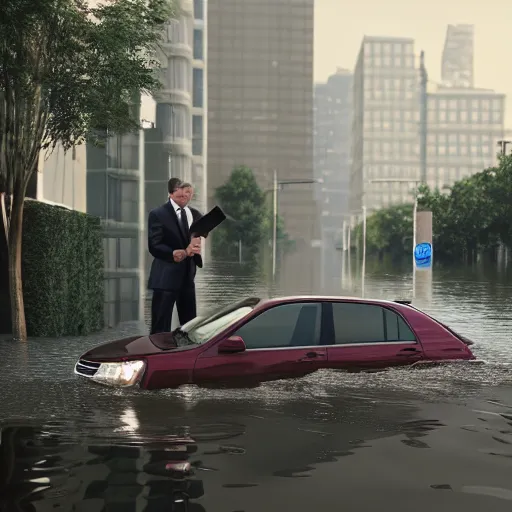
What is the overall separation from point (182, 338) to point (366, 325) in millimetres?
1680

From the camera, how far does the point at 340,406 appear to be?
9.13 meters

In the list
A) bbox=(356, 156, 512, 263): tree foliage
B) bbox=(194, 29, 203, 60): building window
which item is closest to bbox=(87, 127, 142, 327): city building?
bbox=(356, 156, 512, 263): tree foliage

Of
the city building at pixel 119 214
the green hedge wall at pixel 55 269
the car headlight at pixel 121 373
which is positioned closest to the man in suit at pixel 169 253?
the car headlight at pixel 121 373

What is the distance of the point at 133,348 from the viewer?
9609 mm

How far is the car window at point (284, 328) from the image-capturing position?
9.40 metres

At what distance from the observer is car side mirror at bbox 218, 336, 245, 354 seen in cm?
912

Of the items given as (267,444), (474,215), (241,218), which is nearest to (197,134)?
(241,218)

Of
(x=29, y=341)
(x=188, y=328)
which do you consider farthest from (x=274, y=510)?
(x=29, y=341)

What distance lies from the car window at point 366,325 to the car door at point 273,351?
20cm

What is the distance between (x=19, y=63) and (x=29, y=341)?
13.4ft

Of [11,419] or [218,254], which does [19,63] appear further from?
[218,254]

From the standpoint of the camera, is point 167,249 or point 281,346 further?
point 167,249

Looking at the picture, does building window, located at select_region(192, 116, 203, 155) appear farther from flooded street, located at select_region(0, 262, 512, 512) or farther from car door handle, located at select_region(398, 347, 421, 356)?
car door handle, located at select_region(398, 347, 421, 356)

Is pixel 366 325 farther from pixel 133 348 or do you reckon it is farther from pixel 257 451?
pixel 257 451
